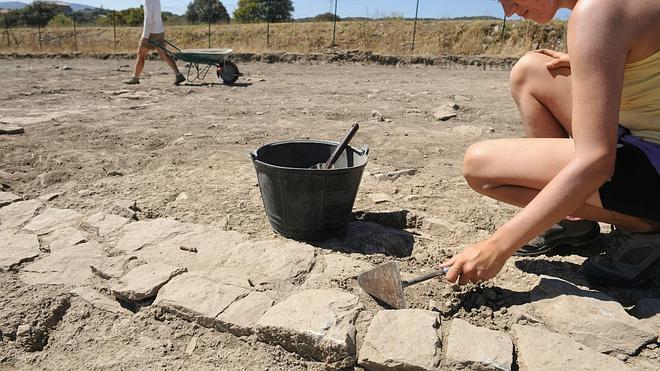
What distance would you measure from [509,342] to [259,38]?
80.6 feet

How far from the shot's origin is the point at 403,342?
1.89 m

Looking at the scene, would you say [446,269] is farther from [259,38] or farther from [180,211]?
[259,38]

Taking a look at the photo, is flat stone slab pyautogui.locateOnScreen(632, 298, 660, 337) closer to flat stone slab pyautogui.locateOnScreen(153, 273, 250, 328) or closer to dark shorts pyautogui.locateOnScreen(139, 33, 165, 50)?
flat stone slab pyautogui.locateOnScreen(153, 273, 250, 328)

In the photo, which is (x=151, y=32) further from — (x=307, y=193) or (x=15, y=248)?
(x=307, y=193)

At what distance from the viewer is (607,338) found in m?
1.88

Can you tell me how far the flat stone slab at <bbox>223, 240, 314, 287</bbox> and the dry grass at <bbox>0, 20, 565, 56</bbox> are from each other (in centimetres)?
1508

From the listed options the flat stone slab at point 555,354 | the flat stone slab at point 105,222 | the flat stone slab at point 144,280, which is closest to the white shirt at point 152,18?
the flat stone slab at point 105,222

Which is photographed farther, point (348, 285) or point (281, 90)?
point (281, 90)

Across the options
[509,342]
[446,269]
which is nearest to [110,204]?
[446,269]

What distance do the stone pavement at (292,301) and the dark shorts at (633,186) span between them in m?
0.38

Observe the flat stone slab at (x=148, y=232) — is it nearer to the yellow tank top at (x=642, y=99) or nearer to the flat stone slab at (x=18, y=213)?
the flat stone slab at (x=18, y=213)

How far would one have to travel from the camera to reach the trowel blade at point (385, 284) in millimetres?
2131

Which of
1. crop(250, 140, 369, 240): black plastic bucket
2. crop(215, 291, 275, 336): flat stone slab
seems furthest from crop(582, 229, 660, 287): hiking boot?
crop(215, 291, 275, 336): flat stone slab

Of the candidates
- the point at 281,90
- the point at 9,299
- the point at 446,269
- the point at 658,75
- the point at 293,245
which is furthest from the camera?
the point at 281,90
